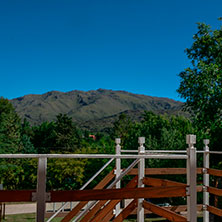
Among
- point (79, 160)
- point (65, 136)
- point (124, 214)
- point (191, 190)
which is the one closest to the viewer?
point (191, 190)

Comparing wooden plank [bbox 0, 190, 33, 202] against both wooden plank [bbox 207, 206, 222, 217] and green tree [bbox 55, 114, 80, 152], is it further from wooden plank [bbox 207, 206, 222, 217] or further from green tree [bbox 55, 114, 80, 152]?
green tree [bbox 55, 114, 80, 152]

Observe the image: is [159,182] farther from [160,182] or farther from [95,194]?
[95,194]

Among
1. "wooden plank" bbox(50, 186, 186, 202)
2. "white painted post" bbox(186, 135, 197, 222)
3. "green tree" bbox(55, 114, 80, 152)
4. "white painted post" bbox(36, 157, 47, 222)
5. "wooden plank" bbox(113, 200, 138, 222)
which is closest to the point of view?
"white painted post" bbox(36, 157, 47, 222)

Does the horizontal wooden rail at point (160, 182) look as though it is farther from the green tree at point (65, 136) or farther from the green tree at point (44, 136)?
the green tree at point (44, 136)

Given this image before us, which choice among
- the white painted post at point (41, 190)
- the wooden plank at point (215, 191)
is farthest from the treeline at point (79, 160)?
the white painted post at point (41, 190)

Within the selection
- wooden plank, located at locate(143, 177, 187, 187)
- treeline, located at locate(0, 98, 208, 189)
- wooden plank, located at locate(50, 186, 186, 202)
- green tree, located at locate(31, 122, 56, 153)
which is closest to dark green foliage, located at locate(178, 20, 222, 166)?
treeline, located at locate(0, 98, 208, 189)

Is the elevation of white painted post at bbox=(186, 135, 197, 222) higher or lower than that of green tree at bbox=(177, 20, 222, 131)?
lower

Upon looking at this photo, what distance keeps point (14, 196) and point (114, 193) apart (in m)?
0.82

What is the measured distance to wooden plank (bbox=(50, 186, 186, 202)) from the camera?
2348 millimetres

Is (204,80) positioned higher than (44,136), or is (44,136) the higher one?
(204,80)

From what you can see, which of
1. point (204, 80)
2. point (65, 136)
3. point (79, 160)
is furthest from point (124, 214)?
point (65, 136)

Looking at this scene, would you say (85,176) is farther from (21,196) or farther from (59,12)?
(59,12)

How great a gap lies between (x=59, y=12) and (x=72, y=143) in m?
26.5

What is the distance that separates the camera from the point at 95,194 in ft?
8.00
